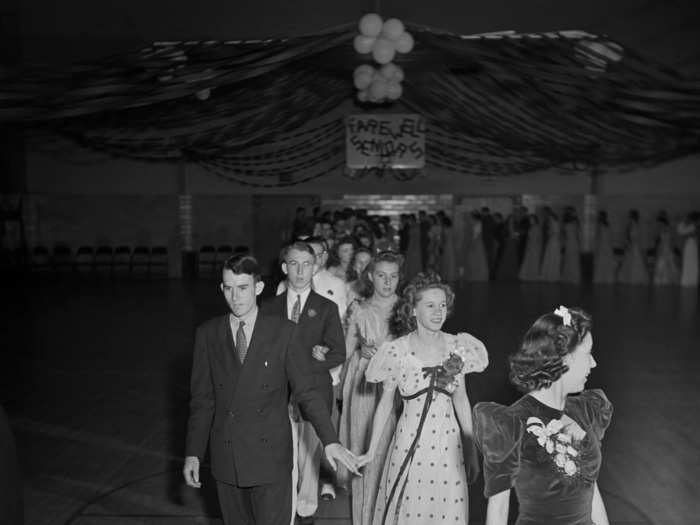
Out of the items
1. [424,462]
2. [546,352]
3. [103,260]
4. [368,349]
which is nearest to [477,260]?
[103,260]

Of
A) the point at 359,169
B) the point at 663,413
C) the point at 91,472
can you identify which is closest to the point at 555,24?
the point at 359,169

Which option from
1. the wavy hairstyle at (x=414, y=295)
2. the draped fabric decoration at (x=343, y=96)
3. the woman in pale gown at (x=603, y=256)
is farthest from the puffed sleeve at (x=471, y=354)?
the woman in pale gown at (x=603, y=256)

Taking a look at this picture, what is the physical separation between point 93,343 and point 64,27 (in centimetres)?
A: 752

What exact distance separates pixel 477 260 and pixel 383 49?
897 cm

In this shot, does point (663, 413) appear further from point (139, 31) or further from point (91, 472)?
point (139, 31)

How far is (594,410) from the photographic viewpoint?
2.36 metres

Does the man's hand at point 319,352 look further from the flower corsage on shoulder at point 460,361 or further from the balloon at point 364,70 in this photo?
the balloon at point 364,70

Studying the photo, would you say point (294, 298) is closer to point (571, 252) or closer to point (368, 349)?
point (368, 349)

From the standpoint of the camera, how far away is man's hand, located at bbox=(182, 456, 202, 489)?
9.12 ft

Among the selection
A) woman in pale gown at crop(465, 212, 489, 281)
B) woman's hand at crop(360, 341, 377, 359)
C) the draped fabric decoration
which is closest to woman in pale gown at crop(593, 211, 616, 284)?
the draped fabric decoration

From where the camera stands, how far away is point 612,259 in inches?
607

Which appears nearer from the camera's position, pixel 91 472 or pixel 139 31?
pixel 91 472

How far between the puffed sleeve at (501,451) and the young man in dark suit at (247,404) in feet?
2.43

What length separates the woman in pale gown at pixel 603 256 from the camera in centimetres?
1526
